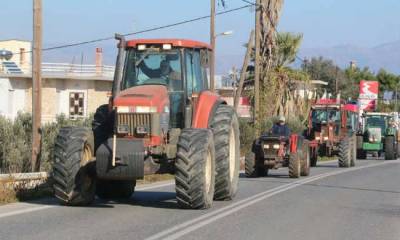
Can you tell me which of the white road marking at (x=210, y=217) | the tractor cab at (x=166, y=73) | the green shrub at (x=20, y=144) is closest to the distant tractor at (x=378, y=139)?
the green shrub at (x=20, y=144)

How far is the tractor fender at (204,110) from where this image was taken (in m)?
13.0

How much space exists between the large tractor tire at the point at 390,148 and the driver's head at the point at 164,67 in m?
30.6

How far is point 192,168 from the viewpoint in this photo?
39.1 ft

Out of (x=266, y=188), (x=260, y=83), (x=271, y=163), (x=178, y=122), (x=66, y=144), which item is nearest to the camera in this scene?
(x=66, y=144)

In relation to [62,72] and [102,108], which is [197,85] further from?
[62,72]

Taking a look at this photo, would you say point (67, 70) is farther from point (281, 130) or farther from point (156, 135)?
point (156, 135)

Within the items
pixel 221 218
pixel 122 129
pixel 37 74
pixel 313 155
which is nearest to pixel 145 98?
pixel 122 129

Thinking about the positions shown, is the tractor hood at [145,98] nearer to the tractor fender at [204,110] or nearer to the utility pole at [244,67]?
the tractor fender at [204,110]

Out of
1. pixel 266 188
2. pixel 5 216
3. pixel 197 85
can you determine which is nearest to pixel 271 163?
pixel 266 188

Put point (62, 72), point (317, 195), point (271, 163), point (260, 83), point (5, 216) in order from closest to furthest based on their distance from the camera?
1. point (5, 216)
2. point (317, 195)
3. point (271, 163)
4. point (260, 83)
5. point (62, 72)

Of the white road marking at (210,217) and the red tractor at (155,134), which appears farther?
the red tractor at (155,134)

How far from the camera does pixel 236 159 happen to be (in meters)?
15.0

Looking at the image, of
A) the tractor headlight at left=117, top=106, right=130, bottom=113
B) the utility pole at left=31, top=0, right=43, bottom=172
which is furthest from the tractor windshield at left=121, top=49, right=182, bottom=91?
the utility pole at left=31, top=0, right=43, bottom=172

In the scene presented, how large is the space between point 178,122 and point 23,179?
371cm
